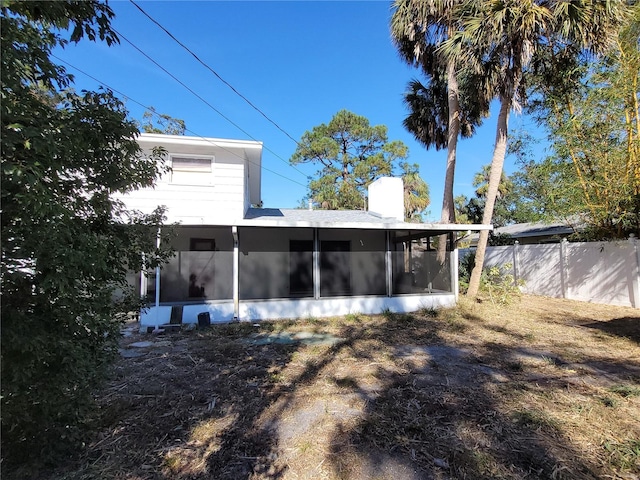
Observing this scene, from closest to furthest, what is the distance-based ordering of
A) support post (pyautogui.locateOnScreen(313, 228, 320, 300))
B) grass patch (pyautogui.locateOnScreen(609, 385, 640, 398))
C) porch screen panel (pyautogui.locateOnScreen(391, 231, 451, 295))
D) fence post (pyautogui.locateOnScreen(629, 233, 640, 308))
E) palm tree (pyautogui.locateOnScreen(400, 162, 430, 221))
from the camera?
grass patch (pyautogui.locateOnScreen(609, 385, 640, 398))
fence post (pyautogui.locateOnScreen(629, 233, 640, 308))
support post (pyautogui.locateOnScreen(313, 228, 320, 300))
porch screen panel (pyautogui.locateOnScreen(391, 231, 451, 295))
palm tree (pyautogui.locateOnScreen(400, 162, 430, 221))

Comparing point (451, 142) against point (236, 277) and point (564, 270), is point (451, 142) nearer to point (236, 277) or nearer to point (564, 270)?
point (564, 270)

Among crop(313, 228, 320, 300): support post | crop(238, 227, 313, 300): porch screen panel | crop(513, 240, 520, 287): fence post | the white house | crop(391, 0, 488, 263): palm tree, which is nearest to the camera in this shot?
the white house

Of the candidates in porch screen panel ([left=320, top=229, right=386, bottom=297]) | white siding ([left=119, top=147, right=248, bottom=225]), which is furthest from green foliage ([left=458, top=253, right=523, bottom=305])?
white siding ([left=119, top=147, right=248, bottom=225])

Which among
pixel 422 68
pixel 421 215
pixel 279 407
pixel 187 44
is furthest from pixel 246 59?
pixel 421 215

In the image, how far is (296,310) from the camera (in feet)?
28.8

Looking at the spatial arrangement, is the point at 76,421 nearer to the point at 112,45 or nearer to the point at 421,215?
the point at 112,45

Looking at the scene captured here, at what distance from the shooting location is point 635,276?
29.2 feet

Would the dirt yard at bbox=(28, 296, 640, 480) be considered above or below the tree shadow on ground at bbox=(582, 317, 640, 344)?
below

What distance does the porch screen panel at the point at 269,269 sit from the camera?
8.55 m

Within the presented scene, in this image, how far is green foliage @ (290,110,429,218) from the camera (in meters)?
22.5

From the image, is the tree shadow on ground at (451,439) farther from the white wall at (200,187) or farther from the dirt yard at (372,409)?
the white wall at (200,187)

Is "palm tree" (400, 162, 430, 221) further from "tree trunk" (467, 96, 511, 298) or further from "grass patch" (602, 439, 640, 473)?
"grass patch" (602, 439, 640, 473)

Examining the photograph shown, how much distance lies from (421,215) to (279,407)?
2115cm

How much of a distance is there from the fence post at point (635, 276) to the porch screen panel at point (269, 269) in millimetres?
8607
